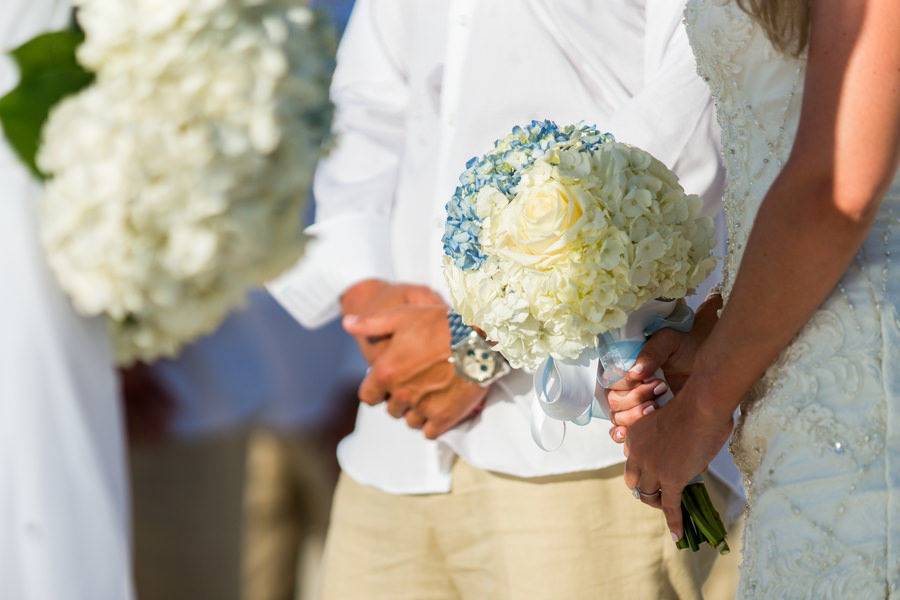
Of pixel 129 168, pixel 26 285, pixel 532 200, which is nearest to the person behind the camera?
pixel 129 168

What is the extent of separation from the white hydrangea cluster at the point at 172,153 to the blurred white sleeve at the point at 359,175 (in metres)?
1.75

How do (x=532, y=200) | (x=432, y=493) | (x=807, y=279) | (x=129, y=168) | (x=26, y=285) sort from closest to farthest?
(x=129, y=168) < (x=26, y=285) < (x=807, y=279) < (x=532, y=200) < (x=432, y=493)

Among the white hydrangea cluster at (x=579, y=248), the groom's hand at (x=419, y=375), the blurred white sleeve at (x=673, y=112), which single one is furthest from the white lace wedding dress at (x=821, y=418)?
the groom's hand at (x=419, y=375)

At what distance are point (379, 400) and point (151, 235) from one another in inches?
64.5

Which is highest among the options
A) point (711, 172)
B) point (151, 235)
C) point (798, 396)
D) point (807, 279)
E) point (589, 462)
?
point (151, 235)

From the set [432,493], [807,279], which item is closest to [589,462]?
[432,493]

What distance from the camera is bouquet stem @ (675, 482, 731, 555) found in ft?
8.72

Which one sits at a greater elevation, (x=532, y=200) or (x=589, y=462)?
(x=532, y=200)

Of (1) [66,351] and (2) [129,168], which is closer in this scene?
(2) [129,168]

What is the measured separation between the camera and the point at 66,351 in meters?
1.83

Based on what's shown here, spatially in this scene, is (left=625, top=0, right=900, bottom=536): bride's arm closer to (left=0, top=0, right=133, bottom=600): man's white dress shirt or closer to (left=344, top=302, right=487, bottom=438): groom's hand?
(left=344, top=302, right=487, bottom=438): groom's hand

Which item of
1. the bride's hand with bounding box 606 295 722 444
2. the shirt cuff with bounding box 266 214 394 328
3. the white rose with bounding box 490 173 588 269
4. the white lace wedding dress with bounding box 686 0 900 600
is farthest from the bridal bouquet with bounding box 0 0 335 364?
the shirt cuff with bounding box 266 214 394 328

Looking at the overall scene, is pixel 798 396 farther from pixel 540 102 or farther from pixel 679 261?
pixel 540 102

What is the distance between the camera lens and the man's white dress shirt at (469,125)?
3.12m
